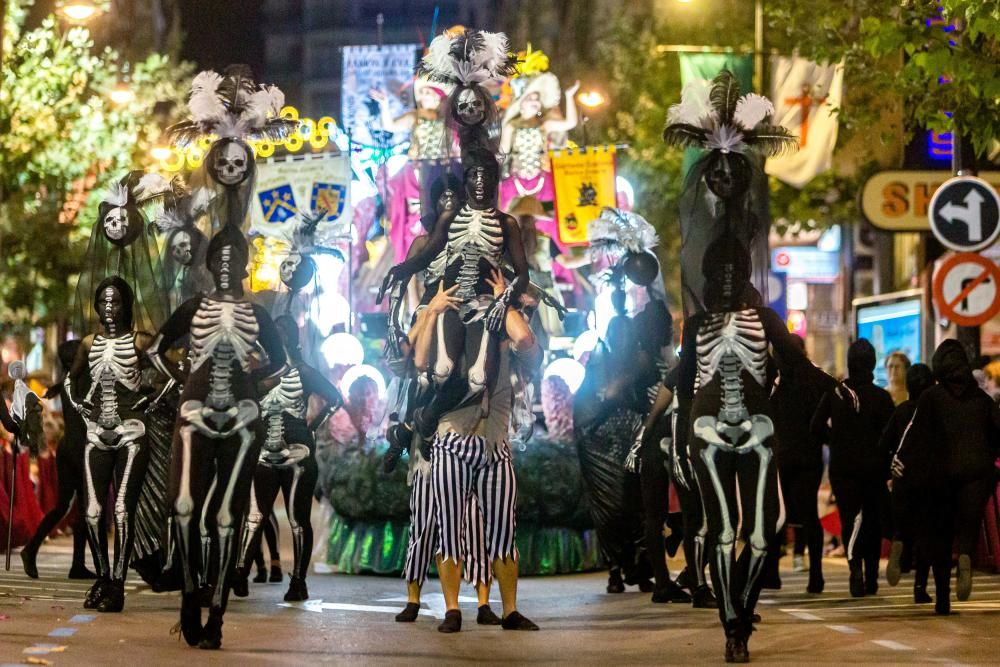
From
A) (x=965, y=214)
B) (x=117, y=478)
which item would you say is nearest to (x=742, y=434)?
(x=117, y=478)

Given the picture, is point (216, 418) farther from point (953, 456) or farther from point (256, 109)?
point (953, 456)

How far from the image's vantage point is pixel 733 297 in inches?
408

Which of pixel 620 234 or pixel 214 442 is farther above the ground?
pixel 620 234

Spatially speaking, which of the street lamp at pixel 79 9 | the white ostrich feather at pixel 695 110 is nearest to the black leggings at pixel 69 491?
the white ostrich feather at pixel 695 110

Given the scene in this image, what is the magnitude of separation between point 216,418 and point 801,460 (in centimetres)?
600

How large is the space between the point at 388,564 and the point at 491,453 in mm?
5063

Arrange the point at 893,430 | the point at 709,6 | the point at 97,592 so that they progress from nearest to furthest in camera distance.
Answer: the point at 97,592 → the point at 893,430 → the point at 709,6

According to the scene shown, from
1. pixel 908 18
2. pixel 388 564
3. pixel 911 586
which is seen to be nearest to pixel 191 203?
pixel 388 564

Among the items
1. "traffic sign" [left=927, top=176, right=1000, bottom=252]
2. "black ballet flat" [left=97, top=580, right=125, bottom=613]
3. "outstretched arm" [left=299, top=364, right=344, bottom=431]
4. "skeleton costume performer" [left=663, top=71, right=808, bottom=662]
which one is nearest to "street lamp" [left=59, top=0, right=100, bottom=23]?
"traffic sign" [left=927, top=176, right=1000, bottom=252]

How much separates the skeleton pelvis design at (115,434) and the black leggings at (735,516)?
416 cm

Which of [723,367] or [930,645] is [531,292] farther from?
[930,645]

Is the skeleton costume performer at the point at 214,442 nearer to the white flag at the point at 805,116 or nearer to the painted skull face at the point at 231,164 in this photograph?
the painted skull face at the point at 231,164

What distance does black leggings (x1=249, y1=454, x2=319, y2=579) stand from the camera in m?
14.1

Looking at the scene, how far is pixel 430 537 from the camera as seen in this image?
12102mm
